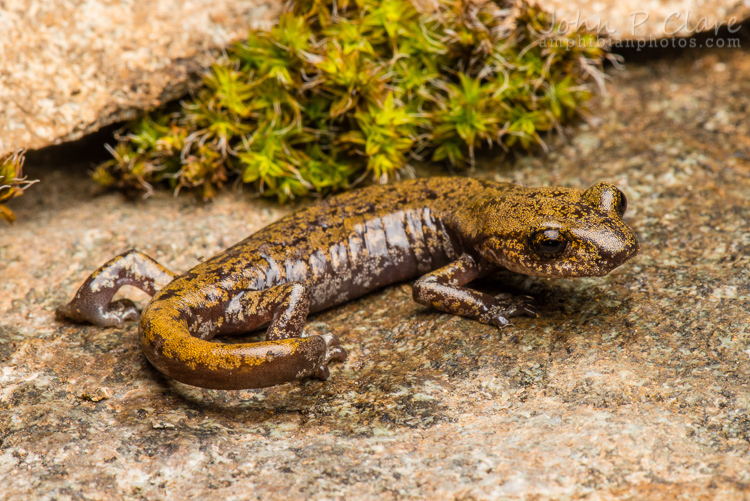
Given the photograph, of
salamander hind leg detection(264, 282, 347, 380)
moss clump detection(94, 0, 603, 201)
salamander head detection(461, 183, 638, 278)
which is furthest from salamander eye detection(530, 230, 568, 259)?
moss clump detection(94, 0, 603, 201)

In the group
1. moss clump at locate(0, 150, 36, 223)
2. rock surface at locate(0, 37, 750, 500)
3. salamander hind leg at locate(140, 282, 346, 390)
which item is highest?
moss clump at locate(0, 150, 36, 223)

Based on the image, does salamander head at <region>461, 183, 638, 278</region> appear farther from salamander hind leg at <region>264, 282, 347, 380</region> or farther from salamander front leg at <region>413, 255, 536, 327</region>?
salamander hind leg at <region>264, 282, 347, 380</region>

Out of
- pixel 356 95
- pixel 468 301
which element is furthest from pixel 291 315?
pixel 356 95

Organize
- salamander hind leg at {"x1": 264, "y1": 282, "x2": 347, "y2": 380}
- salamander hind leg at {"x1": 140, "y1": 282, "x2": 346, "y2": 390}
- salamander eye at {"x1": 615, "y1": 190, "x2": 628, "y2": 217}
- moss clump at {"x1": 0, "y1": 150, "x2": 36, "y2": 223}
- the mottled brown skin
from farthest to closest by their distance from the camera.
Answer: moss clump at {"x1": 0, "y1": 150, "x2": 36, "y2": 223} → salamander eye at {"x1": 615, "y1": 190, "x2": 628, "y2": 217} → salamander hind leg at {"x1": 264, "y1": 282, "x2": 347, "y2": 380} → the mottled brown skin → salamander hind leg at {"x1": 140, "y1": 282, "x2": 346, "y2": 390}

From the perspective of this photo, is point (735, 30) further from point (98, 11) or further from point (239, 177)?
point (98, 11)

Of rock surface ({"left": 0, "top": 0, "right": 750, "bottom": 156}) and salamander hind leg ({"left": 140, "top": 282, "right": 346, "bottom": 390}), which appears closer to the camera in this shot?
salamander hind leg ({"left": 140, "top": 282, "right": 346, "bottom": 390})

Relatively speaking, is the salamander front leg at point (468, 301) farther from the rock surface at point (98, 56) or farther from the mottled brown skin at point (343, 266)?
the rock surface at point (98, 56)

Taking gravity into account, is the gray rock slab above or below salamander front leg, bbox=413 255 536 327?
above
